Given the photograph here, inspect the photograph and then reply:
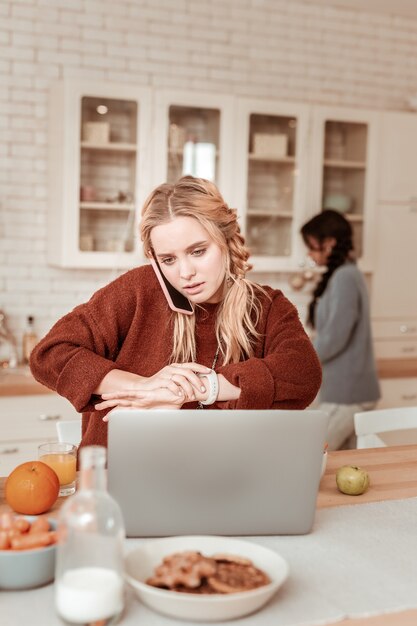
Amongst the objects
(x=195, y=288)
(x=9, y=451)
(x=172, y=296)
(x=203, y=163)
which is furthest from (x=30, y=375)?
(x=195, y=288)

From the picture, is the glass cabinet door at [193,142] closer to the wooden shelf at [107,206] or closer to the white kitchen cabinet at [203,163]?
the white kitchen cabinet at [203,163]

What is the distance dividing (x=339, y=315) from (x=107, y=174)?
132 centimetres

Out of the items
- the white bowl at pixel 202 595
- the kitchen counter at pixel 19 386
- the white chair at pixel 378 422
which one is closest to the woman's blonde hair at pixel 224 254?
the white chair at pixel 378 422

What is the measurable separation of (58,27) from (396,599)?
3412 millimetres

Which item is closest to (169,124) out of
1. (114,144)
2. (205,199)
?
(114,144)

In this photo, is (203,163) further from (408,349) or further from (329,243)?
(408,349)

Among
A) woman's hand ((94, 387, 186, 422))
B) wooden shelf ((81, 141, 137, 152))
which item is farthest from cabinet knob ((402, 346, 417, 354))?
woman's hand ((94, 387, 186, 422))

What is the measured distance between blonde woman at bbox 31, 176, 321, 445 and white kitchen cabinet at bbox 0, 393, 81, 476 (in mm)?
1522

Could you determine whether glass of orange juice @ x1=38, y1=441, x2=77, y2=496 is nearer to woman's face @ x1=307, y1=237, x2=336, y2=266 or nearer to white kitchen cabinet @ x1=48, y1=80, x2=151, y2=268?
white kitchen cabinet @ x1=48, y1=80, x2=151, y2=268

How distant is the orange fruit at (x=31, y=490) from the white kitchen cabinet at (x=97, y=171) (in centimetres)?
229

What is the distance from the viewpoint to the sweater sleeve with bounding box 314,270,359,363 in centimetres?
378

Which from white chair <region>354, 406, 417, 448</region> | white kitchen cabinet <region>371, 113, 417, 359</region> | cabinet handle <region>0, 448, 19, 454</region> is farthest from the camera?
white kitchen cabinet <region>371, 113, 417, 359</region>

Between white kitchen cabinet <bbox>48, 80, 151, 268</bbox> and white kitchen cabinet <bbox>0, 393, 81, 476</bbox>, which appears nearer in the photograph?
white kitchen cabinet <bbox>0, 393, 81, 476</bbox>

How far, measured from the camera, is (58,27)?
3924mm
